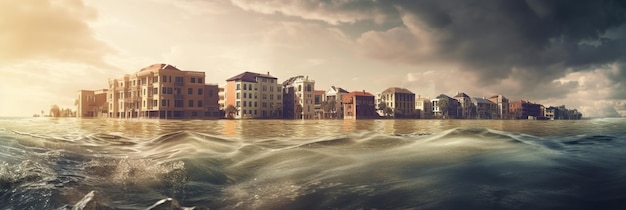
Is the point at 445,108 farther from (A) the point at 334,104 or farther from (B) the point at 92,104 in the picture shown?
(B) the point at 92,104

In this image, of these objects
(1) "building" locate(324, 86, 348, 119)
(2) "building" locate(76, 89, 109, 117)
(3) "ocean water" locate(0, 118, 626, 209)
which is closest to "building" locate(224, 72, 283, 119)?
(1) "building" locate(324, 86, 348, 119)

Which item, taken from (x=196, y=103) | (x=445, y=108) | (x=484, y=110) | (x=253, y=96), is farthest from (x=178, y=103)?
(x=484, y=110)

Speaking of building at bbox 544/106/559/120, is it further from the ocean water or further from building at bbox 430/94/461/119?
the ocean water

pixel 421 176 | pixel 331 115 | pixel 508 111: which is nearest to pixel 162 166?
pixel 421 176

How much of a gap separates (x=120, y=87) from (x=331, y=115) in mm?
33492

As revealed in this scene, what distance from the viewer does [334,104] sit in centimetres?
7269

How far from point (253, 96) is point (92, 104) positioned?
741 inches

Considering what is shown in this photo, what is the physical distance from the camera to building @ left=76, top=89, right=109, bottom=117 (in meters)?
38.5

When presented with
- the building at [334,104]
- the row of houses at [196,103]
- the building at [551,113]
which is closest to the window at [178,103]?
the row of houses at [196,103]

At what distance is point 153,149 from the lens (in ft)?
45.2

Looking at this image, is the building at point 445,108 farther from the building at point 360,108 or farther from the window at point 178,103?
the window at point 178,103

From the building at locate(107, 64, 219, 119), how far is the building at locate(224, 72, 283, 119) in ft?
22.5

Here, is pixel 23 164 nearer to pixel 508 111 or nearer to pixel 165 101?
pixel 165 101

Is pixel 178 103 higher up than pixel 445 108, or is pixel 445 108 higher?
pixel 178 103
